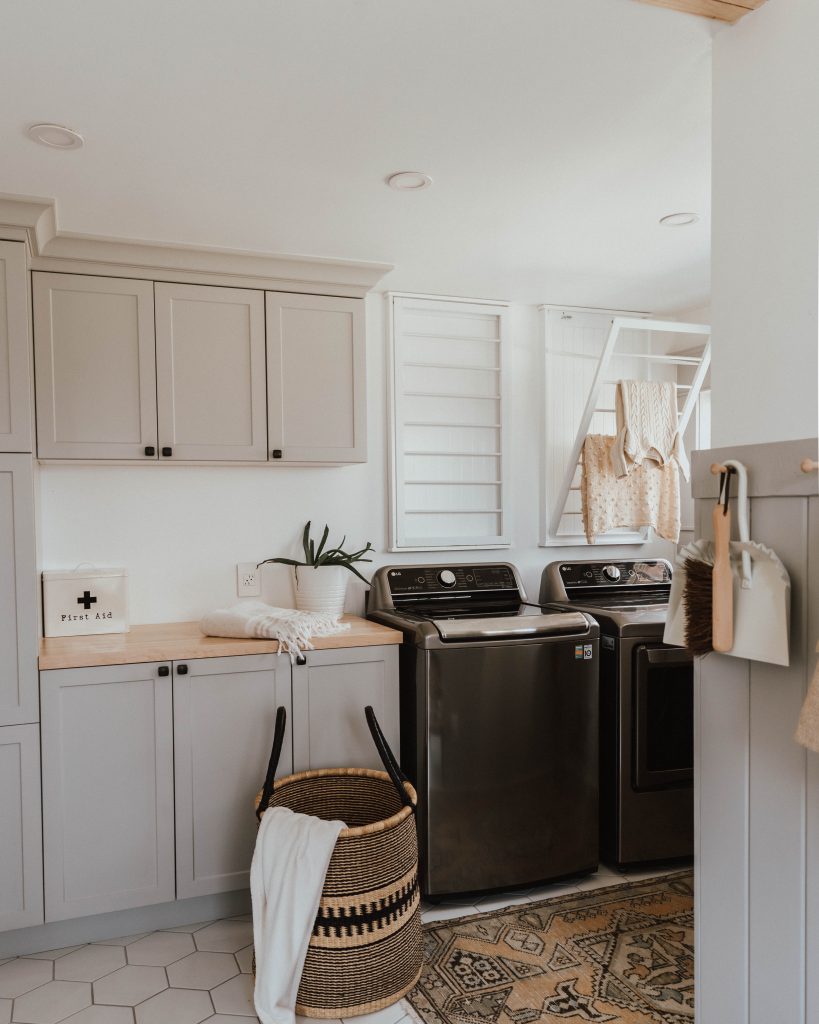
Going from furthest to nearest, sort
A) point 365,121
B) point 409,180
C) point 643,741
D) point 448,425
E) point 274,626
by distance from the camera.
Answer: point 448,425, point 643,741, point 274,626, point 409,180, point 365,121

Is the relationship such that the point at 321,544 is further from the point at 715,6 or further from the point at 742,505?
the point at 715,6

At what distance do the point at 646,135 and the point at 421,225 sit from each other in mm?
844

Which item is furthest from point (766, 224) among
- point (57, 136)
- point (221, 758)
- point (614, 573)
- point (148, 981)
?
point (148, 981)

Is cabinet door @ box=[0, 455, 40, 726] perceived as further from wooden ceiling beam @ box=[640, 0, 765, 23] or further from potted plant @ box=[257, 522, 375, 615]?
wooden ceiling beam @ box=[640, 0, 765, 23]

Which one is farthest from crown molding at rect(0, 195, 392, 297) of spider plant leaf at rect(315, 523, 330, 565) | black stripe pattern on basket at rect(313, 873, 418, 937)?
black stripe pattern on basket at rect(313, 873, 418, 937)

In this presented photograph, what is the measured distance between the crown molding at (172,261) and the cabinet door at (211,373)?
6 centimetres

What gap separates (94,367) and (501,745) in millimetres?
1950

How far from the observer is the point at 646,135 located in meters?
1.99

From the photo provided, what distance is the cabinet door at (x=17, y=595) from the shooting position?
2.34 metres

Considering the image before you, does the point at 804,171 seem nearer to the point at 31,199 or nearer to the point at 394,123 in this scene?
the point at 394,123

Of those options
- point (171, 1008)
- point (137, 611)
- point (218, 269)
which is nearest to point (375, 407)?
point (218, 269)

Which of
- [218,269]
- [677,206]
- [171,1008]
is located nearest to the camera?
[171,1008]

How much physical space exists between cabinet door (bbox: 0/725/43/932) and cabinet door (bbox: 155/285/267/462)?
3.48 ft

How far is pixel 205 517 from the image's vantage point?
3146 mm
